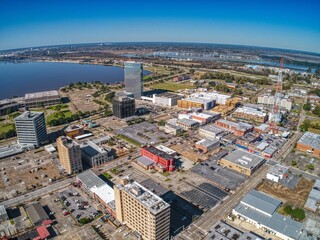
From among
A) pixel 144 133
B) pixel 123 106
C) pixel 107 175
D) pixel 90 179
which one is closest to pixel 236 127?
pixel 144 133

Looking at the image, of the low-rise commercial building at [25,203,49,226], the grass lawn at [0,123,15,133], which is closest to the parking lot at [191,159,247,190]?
the low-rise commercial building at [25,203,49,226]

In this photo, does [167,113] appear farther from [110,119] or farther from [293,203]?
[293,203]

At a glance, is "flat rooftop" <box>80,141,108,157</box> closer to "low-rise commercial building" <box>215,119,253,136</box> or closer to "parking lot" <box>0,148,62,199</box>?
Result: "parking lot" <box>0,148,62,199</box>

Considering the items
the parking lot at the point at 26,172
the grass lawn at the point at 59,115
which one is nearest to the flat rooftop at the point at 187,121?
the parking lot at the point at 26,172

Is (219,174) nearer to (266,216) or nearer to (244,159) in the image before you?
(244,159)

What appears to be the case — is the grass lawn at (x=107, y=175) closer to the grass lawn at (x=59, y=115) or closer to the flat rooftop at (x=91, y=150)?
the flat rooftop at (x=91, y=150)

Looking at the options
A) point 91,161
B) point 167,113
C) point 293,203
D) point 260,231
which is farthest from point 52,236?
point 167,113

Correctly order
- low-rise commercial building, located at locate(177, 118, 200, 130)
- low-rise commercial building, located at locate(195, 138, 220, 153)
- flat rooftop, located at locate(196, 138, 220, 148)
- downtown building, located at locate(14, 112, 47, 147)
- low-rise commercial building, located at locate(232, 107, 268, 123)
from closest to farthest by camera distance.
Answer: downtown building, located at locate(14, 112, 47, 147) → low-rise commercial building, located at locate(195, 138, 220, 153) → flat rooftop, located at locate(196, 138, 220, 148) → low-rise commercial building, located at locate(177, 118, 200, 130) → low-rise commercial building, located at locate(232, 107, 268, 123)
